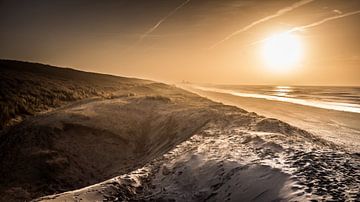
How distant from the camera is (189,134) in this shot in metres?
13.4

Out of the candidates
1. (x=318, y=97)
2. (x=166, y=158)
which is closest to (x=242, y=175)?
(x=166, y=158)

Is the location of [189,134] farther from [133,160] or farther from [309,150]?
[309,150]

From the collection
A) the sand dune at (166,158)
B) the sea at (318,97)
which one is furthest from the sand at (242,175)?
the sea at (318,97)

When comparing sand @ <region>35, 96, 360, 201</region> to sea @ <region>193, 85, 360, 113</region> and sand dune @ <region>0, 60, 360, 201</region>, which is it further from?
sea @ <region>193, 85, 360, 113</region>

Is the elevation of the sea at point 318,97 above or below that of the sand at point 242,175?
below

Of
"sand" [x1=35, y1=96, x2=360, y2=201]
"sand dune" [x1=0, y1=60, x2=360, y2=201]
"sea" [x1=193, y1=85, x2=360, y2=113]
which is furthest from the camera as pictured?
"sea" [x1=193, y1=85, x2=360, y2=113]

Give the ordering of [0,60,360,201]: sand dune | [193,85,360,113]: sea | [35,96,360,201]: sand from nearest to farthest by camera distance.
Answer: [35,96,360,201]: sand
[0,60,360,201]: sand dune
[193,85,360,113]: sea

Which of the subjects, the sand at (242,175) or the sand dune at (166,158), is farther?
the sand dune at (166,158)

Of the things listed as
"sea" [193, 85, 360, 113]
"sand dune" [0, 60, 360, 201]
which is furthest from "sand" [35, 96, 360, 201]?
"sea" [193, 85, 360, 113]

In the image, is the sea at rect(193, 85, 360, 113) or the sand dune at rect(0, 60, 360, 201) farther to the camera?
the sea at rect(193, 85, 360, 113)

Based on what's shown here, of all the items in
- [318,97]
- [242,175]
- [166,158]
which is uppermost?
[242,175]

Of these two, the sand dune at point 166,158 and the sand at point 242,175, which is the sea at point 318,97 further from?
the sand at point 242,175

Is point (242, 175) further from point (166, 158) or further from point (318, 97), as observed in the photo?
point (318, 97)

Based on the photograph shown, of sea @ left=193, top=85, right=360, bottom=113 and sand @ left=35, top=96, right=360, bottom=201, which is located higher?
sand @ left=35, top=96, right=360, bottom=201
